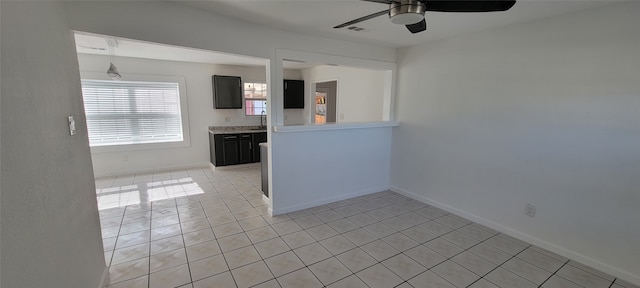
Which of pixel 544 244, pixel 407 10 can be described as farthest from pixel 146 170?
pixel 544 244

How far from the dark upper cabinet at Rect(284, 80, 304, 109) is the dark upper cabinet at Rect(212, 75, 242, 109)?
1.10 metres

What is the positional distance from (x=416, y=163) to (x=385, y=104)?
102cm

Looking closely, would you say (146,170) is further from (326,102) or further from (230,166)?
(326,102)

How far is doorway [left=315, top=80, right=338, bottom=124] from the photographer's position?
801 cm

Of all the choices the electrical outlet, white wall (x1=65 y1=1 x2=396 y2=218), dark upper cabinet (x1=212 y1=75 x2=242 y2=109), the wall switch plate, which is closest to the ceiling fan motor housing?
white wall (x1=65 y1=1 x2=396 y2=218)

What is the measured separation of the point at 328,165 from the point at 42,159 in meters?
2.81

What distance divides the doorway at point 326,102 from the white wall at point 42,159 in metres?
6.51

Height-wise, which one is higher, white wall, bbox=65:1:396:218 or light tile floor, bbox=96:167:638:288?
white wall, bbox=65:1:396:218

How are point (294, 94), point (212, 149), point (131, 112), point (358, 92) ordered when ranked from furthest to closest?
point (294, 94) → point (212, 149) → point (131, 112) → point (358, 92)

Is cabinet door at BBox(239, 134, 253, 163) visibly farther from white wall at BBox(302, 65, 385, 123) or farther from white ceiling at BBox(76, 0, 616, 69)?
white ceiling at BBox(76, 0, 616, 69)

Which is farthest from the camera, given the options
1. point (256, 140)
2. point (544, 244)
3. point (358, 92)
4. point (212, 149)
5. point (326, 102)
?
point (326, 102)

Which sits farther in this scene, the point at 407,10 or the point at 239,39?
the point at 239,39

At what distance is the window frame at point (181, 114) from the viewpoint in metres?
4.61

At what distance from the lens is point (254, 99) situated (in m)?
6.19
